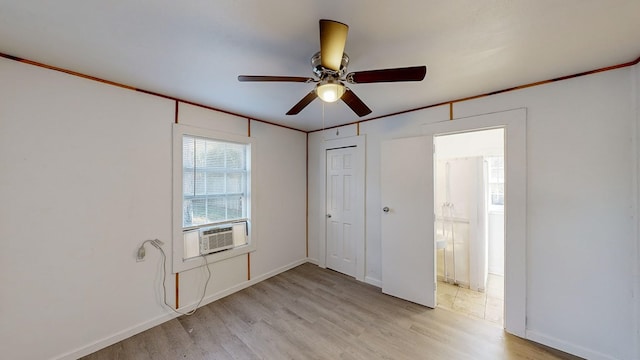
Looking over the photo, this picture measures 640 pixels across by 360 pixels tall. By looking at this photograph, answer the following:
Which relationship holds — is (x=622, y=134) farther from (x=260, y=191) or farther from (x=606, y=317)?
(x=260, y=191)

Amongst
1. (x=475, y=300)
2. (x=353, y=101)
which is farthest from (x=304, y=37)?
(x=475, y=300)

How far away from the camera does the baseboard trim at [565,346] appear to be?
1743 millimetres

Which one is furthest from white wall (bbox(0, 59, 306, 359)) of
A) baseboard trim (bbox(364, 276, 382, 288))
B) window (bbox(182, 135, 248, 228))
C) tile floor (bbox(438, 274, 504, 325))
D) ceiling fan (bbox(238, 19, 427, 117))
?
tile floor (bbox(438, 274, 504, 325))

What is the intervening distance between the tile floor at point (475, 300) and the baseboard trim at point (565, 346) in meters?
0.28

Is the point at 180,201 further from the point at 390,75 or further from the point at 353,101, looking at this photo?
the point at 390,75

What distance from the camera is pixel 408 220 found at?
2.69 metres

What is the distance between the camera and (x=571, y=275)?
1.85 metres

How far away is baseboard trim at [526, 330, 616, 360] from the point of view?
174 cm

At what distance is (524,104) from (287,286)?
11.0ft

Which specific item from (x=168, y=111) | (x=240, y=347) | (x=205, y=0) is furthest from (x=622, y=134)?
(x=168, y=111)

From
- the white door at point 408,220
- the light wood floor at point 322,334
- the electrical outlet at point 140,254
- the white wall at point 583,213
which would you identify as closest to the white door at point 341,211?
the white door at point 408,220

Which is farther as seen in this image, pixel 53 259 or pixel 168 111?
pixel 168 111

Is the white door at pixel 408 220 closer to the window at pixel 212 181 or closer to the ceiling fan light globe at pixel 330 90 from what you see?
the ceiling fan light globe at pixel 330 90

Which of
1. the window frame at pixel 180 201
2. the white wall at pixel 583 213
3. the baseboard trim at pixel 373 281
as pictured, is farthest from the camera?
the baseboard trim at pixel 373 281
